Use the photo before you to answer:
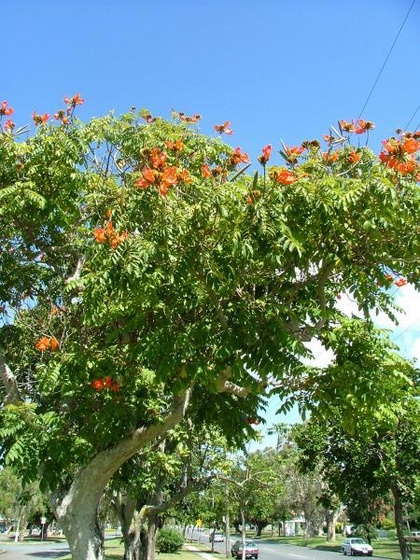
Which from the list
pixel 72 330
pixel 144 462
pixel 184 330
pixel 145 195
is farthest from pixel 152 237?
pixel 144 462

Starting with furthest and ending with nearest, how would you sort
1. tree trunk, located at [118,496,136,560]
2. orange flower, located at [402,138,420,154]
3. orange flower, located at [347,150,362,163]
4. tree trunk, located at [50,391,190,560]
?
1. tree trunk, located at [118,496,136,560]
2. tree trunk, located at [50,391,190,560]
3. orange flower, located at [347,150,362,163]
4. orange flower, located at [402,138,420,154]

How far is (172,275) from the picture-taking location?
19.8 feet

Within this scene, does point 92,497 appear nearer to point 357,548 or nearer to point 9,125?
point 9,125

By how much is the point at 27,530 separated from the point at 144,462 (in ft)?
330

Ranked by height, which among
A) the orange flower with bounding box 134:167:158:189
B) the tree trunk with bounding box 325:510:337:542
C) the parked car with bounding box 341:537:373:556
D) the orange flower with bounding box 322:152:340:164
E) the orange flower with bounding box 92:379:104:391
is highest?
the orange flower with bounding box 322:152:340:164

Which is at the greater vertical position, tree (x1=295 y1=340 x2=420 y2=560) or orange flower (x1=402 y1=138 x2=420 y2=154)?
orange flower (x1=402 y1=138 x2=420 y2=154)

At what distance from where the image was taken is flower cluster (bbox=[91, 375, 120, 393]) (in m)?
7.29

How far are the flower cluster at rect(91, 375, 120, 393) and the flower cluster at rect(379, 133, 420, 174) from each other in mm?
4433

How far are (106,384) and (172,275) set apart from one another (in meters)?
2.19

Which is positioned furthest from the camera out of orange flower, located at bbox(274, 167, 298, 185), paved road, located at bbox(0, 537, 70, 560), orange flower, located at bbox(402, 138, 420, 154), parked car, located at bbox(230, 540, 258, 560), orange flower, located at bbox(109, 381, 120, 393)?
parked car, located at bbox(230, 540, 258, 560)

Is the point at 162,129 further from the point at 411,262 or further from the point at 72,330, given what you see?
the point at 411,262

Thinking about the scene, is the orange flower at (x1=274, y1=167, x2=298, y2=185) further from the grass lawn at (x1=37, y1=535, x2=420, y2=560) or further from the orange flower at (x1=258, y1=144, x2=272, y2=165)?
the grass lawn at (x1=37, y1=535, x2=420, y2=560)

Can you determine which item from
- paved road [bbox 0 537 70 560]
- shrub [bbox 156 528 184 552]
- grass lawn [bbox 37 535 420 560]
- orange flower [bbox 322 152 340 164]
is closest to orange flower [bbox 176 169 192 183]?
orange flower [bbox 322 152 340 164]

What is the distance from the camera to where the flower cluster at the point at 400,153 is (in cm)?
557
